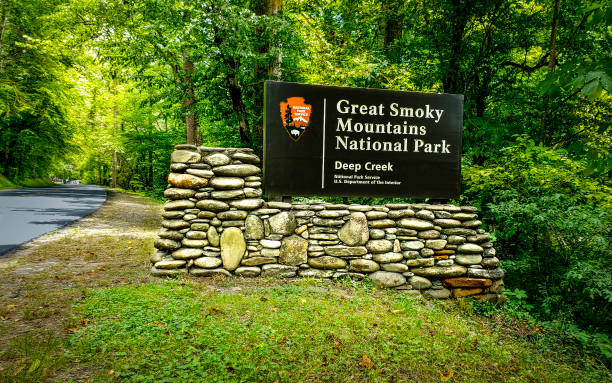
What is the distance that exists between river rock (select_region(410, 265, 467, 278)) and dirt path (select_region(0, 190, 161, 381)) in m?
4.20

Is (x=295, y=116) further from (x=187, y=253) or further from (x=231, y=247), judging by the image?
(x=187, y=253)

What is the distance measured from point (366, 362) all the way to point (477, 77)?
26.2 ft

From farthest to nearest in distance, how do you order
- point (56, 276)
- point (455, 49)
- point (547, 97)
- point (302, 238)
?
point (455, 49) → point (547, 97) → point (302, 238) → point (56, 276)

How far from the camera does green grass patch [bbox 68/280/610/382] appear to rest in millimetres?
2912

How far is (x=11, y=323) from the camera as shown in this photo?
11.3 feet

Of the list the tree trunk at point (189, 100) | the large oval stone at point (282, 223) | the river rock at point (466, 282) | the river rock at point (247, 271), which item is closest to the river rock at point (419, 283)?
the river rock at point (466, 282)

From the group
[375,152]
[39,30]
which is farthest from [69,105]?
[375,152]

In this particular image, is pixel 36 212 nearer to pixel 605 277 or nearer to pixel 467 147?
pixel 467 147

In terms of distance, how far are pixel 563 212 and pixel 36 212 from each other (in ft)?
44.8

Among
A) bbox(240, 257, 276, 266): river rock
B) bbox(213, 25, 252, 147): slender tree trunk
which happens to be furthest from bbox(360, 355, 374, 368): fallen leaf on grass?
bbox(213, 25, 252, 147): slender tree trunk

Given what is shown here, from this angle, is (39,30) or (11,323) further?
(39,30)

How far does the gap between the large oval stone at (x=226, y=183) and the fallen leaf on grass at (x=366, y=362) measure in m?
3.04

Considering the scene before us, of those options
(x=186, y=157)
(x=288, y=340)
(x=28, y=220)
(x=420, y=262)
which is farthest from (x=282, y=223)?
(x=28, y=220)

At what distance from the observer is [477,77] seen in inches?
333
